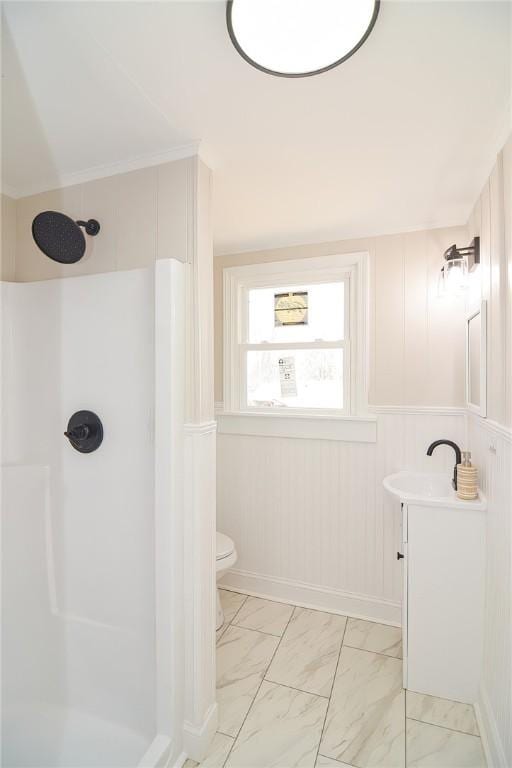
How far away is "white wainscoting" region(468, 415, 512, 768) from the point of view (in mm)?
1269

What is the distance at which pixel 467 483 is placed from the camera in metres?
1.69

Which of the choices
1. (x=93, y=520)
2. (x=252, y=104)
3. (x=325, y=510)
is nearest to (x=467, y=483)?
(x=325, y=510)

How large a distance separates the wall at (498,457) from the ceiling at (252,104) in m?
0.24

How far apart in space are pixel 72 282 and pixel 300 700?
208cm

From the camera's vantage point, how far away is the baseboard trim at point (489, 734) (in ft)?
4.18

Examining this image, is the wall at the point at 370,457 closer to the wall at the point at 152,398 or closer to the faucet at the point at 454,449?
the faucet at the point at 454,449

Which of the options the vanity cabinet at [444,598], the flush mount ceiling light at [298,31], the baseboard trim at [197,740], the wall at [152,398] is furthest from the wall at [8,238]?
the vanity cabinet at [444,598]

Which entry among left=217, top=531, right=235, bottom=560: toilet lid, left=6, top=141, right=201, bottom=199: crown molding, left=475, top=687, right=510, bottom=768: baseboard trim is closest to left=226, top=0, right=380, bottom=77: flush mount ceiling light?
left=6, top=141, right=201, bottom=199: crown molding

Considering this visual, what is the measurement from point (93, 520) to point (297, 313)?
171 centimetres

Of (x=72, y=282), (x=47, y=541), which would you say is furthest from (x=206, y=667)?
(x=72, y=282)

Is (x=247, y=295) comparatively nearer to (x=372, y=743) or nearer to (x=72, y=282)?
(x=72, y=282)

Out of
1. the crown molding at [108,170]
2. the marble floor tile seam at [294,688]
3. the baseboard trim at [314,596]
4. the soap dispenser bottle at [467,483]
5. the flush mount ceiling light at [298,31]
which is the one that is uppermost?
the crown molding at [108,170]

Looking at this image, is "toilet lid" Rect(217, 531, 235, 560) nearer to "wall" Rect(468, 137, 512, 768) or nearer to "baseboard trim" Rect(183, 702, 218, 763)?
"baseboard trim" Rect(183, 702, 218, 763)

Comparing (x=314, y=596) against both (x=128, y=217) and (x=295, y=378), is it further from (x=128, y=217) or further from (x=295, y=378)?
(x=128, y=217)
